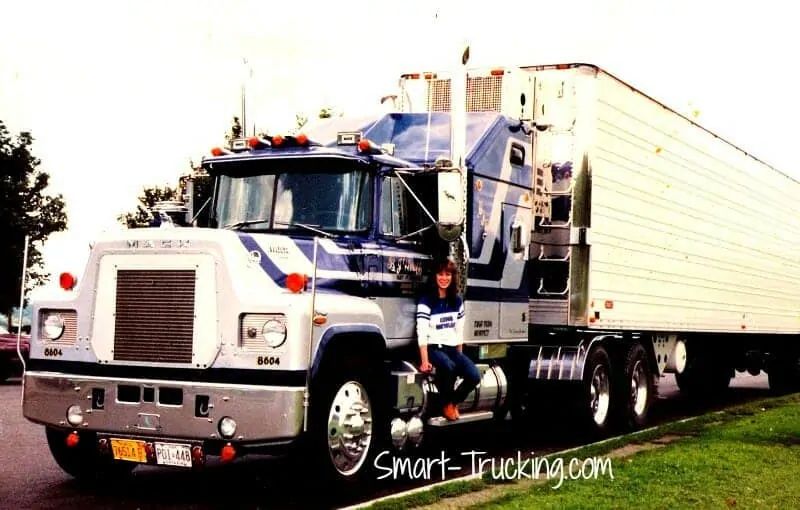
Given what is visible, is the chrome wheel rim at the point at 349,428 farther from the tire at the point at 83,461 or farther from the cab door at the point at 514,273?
the cab door at the point at 514,273

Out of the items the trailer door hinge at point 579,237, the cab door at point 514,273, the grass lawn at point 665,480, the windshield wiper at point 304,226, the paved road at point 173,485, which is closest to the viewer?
the grass lawn at point 665,480

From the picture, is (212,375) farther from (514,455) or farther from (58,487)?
(514,455)

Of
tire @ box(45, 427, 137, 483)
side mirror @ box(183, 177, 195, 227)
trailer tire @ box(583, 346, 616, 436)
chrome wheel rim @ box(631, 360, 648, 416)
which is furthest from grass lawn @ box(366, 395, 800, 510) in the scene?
side mirror @ box(183, 177, 195, 227)

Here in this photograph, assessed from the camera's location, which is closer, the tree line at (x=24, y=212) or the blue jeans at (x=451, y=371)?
the blue jeans at (x=451, y=371)

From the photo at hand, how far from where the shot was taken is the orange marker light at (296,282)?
29.3 ft

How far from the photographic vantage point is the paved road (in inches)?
364

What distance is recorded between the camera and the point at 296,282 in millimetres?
8938

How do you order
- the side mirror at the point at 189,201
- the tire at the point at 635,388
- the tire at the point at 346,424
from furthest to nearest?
the tire at the point at 635,388
the side mirror at the point at 189,201
the tire at the point at 346,424

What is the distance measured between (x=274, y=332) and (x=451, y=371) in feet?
8.76

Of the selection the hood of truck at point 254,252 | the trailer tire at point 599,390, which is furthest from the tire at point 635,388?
the hood of truck at point 254,252

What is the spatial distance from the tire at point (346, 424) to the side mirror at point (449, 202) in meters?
1.42

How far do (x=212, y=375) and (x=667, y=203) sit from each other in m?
8.74

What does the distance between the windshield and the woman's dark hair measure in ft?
3.20

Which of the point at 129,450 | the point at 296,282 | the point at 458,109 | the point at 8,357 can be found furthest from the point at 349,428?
the point at 8,357
